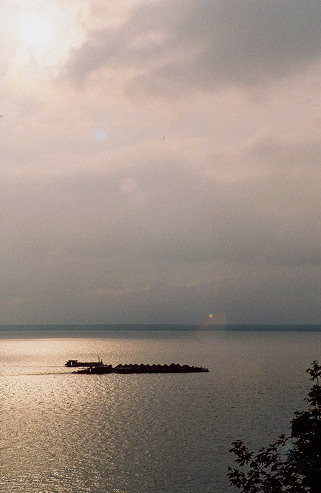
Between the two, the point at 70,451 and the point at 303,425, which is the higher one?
the point at 303,425

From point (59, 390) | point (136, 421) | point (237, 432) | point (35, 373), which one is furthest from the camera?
point (35, 373)

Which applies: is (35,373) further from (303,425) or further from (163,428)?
(303,425)

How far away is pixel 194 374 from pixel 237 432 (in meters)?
87.9

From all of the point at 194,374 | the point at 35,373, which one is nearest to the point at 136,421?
the point at 194,374

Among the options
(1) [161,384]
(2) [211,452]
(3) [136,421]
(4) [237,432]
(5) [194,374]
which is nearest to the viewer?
(2) [211,452]

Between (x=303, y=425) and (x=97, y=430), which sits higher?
(x=303, y=425)

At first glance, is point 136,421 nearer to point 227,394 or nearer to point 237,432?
point 237,432

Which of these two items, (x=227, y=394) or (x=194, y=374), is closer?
(x=227, y=394)

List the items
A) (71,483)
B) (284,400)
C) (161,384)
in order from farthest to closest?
(161,384), (284,400), (71,483)

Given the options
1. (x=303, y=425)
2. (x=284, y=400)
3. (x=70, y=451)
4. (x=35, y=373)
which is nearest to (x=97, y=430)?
(x=70, y=451)

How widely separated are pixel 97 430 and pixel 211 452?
792 inches

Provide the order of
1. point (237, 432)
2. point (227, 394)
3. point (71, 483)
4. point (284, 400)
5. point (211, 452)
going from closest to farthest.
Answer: point (71, 483) → point (211, 452) → point (237, 432) → point (284, 400) → point (227, 394)

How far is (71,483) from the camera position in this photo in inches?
1870

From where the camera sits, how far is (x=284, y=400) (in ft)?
337
